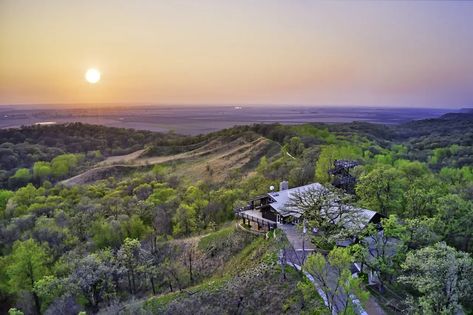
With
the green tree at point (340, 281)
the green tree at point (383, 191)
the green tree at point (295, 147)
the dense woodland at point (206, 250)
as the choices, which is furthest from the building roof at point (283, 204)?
the green tree at point (295, 147)

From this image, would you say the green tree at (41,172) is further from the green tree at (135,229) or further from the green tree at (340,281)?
the green tree at (340,281)

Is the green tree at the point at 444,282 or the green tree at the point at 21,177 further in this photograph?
the green tree at the point at 21,177

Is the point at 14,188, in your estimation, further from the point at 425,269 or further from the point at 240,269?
the point at 425,269

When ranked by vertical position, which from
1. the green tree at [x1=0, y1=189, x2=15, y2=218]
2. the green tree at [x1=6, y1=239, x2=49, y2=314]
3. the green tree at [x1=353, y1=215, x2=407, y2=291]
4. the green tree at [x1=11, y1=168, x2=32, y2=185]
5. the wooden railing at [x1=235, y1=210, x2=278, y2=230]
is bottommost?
the green tree at [x1=11, y1=168, x2=32, y2=185]

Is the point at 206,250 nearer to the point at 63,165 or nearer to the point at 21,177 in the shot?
the point at 21,177

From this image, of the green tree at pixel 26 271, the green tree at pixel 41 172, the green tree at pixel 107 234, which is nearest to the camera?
the green tree at pixel 26 271

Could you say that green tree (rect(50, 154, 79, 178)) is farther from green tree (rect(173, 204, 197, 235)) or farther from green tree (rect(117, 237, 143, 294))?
green tree (rect(117, 237, 143, 294))

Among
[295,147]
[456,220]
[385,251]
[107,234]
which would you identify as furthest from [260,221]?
[295,147]

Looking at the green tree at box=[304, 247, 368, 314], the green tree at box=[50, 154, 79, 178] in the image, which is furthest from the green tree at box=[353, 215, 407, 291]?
the green tree at box=[50, 154, 79, 178]

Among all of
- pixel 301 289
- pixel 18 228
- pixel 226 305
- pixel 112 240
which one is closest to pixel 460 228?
pixel 301 289

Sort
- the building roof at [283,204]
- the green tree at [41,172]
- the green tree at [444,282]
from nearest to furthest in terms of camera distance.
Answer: the green tree at [444,282]
the building roof at [283,204]
the green tree at [41,172]

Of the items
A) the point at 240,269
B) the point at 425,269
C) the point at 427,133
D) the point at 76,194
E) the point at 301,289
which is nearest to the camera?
the point at 425,269
